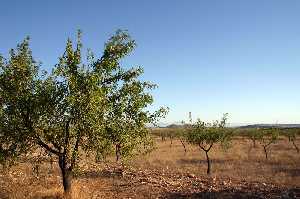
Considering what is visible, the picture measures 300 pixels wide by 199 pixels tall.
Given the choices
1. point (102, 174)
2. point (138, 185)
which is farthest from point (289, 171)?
point (138, 185)

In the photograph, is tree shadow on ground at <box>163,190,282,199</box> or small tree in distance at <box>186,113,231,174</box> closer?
tree shadow on ground at <box>163,190,282,199</box>

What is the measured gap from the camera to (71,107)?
18703 millimetres

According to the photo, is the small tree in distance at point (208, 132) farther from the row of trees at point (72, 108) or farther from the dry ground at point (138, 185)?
the row of trees at point (72, 108)

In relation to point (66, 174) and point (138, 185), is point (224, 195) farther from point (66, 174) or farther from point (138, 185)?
point (66, 174)

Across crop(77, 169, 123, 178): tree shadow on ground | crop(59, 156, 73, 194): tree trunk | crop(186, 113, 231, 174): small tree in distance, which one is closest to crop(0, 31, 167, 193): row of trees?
crop(59, 156, 73, 194): tree trunk

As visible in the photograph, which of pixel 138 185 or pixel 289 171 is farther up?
pixel 138 185

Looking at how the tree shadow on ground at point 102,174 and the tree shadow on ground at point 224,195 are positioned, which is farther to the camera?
the tree shadow on ground at point 102,174

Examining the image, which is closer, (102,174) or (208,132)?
(102,174)

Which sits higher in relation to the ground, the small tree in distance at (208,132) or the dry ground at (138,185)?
the small tree in distance at (208,132)

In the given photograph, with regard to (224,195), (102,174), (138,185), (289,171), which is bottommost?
(289,171)

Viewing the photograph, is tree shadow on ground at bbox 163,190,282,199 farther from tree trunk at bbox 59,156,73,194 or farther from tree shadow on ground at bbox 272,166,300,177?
tree shadow on ground at bbox 272,166,300,177

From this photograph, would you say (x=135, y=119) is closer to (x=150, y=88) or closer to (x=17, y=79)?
(x=150, y=88)

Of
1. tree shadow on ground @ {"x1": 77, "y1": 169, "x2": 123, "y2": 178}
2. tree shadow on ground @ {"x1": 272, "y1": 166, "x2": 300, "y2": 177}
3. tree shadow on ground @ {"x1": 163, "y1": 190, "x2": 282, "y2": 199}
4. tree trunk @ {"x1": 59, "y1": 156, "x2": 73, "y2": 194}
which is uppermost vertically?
tree trunk @ {"x1": 59, "y1": 156, "x2": 73, "y2": 194}

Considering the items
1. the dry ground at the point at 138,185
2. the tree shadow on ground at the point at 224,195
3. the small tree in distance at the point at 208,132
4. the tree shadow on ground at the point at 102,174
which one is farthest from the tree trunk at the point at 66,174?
the small tree in distance at the point at 208,132
